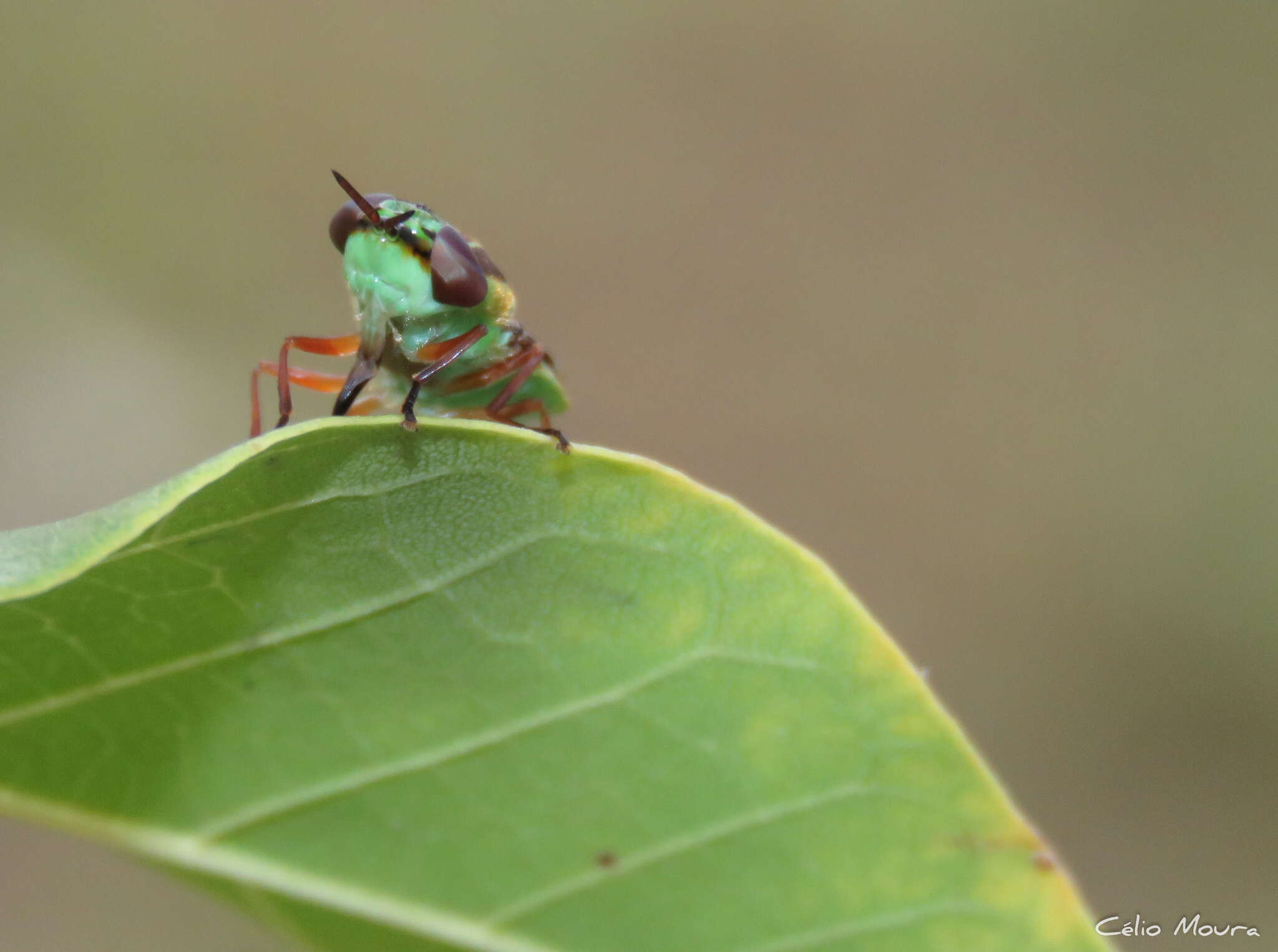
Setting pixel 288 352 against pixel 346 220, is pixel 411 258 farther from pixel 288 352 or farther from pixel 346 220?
Result: pixel 288 352

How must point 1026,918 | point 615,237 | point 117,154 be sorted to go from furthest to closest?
point 615,237
point 117,154
point 1026,918

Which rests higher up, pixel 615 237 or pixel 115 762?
pixel 615 237

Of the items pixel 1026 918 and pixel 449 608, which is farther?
pixel 449 608

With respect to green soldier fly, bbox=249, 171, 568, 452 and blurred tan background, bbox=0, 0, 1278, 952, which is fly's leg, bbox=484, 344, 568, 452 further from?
blurred tan background, bbox=0, 0, 1278, 952

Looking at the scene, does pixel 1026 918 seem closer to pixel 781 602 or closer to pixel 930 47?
pixel 781 602

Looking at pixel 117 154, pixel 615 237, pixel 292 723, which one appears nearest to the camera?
pixel 292 723

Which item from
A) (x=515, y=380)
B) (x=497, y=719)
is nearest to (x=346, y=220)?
(x=515, y=380)

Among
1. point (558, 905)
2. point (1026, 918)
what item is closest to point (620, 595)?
point (558, 905)

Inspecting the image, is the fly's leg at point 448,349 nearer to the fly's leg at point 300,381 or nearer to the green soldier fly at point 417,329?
the green soldier fly at point 417,329

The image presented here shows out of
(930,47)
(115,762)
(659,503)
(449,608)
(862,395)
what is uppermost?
(930,47)
